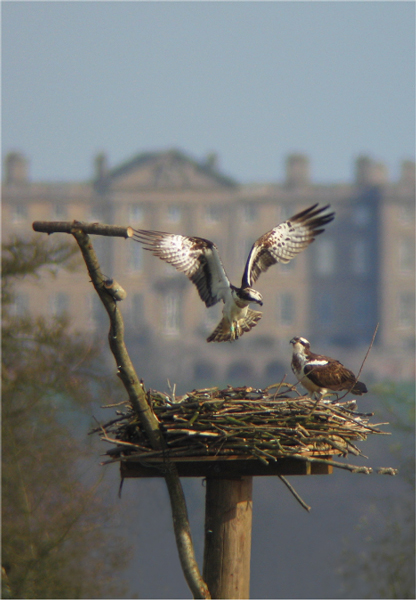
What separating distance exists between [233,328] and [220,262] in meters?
0.79

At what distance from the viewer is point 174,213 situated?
93875 mm

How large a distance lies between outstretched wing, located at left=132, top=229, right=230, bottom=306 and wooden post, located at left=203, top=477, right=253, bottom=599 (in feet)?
7.84

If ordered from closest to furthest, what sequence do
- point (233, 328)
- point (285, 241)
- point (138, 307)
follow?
point (233, 328) → point (285, 241) → point (138, 307)

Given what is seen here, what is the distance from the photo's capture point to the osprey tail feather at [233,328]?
8336 mm

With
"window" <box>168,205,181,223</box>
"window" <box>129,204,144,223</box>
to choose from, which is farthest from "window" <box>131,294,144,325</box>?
"window" <box>168,205,181,223</box>

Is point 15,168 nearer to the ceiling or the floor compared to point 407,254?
nearer to the ceiling

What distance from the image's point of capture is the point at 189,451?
583cm

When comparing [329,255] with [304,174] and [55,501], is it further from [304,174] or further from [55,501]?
[55,501]

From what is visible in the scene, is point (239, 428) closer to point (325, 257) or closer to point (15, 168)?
point (325, 257)

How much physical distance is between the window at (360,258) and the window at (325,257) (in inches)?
91.2

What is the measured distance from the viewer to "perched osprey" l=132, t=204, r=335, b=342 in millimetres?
7789

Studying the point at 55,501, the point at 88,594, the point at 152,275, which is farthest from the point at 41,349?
the point at 152,275

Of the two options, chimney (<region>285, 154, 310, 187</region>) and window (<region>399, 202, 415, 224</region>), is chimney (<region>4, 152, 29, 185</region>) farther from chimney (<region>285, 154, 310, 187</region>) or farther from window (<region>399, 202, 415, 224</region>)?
window (<region>399, 202, 415, 224</region>)

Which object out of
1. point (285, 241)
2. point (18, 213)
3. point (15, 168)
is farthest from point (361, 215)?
point (285, 241)
